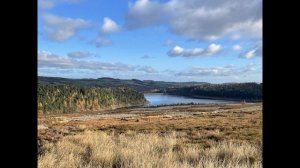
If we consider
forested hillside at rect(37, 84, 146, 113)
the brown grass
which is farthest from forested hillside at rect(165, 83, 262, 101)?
the brown grass

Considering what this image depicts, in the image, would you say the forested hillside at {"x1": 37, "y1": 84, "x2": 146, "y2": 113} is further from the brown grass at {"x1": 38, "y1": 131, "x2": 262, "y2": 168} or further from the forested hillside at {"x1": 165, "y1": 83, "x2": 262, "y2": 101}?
the brown grass at {"x1": 38, "y1": 131, "x2": 262, "y2": 168}

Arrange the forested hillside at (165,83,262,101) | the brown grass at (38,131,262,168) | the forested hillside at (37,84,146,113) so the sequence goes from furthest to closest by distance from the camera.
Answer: the forested hillside at (165,83,262,101)
the forested hillside at (37,84,146,113)
the brown grass at (38,131,262,168)

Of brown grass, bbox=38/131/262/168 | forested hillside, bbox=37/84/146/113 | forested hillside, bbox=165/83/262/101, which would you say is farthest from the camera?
forested hillside, bbox=165/83/262/101

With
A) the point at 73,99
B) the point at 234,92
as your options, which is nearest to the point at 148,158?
the point at 73,99

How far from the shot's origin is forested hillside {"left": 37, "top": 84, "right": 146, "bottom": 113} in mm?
102375

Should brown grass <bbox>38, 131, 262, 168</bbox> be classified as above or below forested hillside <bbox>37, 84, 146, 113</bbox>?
above

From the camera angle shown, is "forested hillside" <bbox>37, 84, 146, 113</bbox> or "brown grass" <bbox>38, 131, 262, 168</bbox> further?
"forested hillside" <bbox>37, 84, 146, 113</bbox>

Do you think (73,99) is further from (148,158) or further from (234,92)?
(148,158)

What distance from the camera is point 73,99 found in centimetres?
11150

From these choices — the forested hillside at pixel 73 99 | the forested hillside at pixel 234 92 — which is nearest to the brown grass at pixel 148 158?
the forested hillside at pixel 73 99

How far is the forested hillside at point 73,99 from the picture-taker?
10238 centimetres
